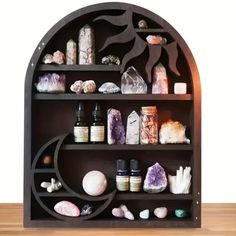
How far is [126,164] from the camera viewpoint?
1342 mm

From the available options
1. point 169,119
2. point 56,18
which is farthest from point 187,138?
point 56,18

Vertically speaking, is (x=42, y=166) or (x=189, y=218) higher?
(x=42, y=166)

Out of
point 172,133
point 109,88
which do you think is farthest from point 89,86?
point 172,133

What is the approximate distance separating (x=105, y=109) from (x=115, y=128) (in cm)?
8

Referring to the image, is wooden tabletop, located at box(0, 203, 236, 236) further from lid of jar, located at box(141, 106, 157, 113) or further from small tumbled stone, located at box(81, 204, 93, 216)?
lid of jar, located at box(141, 106, 157, 113)

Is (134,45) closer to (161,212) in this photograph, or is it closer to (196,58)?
(196,58)

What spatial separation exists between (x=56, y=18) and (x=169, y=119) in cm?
48

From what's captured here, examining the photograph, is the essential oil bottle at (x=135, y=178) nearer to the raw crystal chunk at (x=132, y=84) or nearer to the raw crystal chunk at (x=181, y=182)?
the raw crystal chunk at (x=181, y=182)

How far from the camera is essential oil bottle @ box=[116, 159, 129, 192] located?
1312mm

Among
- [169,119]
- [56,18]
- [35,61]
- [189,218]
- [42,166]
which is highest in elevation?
[56,18]

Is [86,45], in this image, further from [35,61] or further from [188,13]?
[188,13]

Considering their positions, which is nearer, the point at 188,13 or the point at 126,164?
the point at 126,164

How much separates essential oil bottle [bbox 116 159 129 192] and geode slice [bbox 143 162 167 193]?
0.06 metres

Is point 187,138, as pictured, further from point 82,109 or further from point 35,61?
point 35,61
